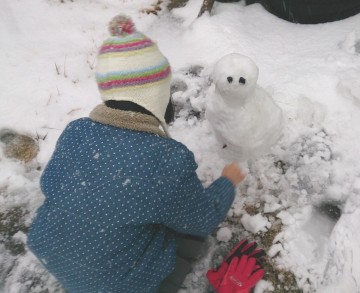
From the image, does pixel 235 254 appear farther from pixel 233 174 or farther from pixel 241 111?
pixel 241 111

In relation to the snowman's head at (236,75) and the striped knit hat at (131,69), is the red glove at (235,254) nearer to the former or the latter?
the snowman's head at (236,75)

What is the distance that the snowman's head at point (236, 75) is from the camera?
1.75 meters

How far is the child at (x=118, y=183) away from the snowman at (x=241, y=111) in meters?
0.45

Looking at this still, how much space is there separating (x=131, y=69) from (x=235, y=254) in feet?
4.15

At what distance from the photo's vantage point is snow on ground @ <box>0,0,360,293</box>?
210 cm

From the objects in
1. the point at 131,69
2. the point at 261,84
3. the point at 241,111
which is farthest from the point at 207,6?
the point at 131,69

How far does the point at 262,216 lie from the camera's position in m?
2.23

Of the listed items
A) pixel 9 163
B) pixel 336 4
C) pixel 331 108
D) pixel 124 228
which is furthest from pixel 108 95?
pixel 336 4

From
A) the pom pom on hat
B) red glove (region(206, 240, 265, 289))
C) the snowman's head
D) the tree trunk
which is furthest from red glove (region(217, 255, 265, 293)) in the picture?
the tree trunk

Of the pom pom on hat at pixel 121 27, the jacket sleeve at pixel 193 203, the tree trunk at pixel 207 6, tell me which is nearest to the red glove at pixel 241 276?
the jacket sleeve at pixel 193 203

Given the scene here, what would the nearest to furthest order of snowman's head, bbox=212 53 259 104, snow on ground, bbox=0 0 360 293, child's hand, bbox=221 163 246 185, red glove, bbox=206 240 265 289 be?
1. snowman's head, bbox=212 53 259 104
2. child's hand, bbox=221 163 246 185
3. red glove, bbox=206 240 265 289
4. snow on ground, bbox=0 0 360 293

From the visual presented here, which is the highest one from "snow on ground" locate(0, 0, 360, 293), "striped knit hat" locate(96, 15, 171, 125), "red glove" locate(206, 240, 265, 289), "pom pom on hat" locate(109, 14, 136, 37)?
"pom pom on hat" locate(109, 14, 136, 37)

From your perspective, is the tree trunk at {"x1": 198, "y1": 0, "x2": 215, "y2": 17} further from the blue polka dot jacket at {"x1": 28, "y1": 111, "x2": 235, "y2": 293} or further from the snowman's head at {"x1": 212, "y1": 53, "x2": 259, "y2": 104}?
the blue polka dot jacket at {"x1": 28, "y1": 111, "x2": 235, "y2": 293}

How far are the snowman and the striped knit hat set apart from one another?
46cm
